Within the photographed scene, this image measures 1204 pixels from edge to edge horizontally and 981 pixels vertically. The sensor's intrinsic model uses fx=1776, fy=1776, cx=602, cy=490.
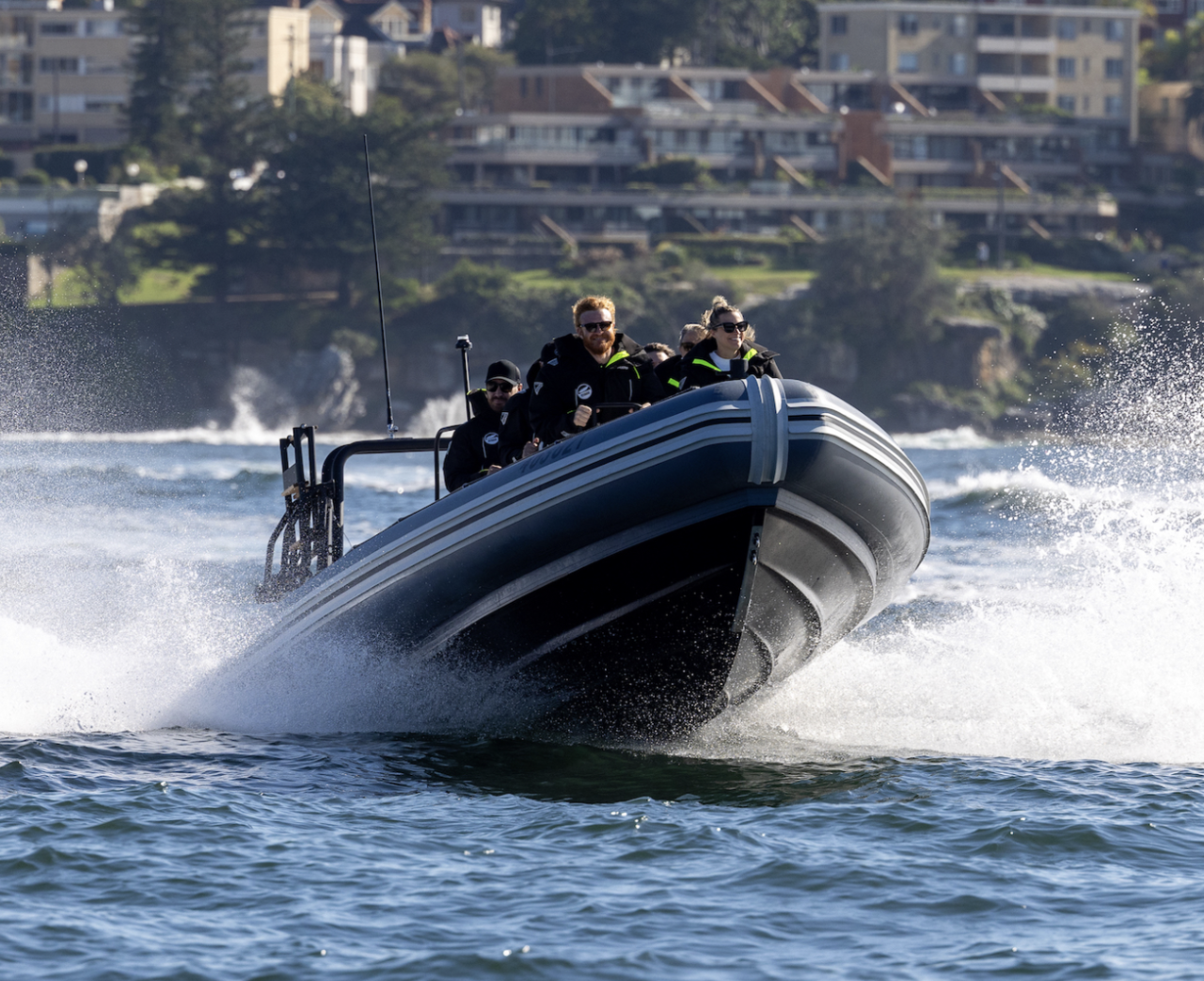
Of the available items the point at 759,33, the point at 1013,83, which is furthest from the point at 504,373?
the point at 759,33

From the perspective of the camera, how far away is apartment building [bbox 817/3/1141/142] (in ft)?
266

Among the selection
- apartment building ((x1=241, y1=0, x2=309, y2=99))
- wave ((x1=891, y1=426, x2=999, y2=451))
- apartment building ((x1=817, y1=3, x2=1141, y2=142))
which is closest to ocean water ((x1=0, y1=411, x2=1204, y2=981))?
wave ((x1=891, y1=426, x2=999, y2=451))

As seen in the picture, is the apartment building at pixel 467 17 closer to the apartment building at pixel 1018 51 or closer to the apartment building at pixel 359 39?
the apartment building at pixel 359 39

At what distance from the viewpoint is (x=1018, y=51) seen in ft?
267

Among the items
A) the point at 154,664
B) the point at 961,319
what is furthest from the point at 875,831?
the point at 961,319

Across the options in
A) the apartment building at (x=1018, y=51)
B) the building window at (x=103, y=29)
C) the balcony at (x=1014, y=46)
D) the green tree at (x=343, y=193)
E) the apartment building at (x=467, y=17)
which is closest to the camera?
the green tree at (x=343, y=193)

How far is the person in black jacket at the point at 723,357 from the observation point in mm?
7379

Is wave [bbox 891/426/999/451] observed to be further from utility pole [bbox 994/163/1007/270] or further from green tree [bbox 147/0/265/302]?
green tree [bbox 147/0/265/302]

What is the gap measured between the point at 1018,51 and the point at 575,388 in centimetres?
7883

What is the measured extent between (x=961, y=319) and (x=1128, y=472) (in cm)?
3556

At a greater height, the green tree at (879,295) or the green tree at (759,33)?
the green tree at (759,33)

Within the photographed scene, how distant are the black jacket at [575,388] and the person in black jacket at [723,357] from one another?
17cm

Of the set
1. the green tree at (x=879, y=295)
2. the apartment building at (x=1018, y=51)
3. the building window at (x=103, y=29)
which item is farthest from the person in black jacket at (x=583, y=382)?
the building window at (x=103, y=29)

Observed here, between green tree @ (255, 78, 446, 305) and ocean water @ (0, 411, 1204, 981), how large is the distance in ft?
177
